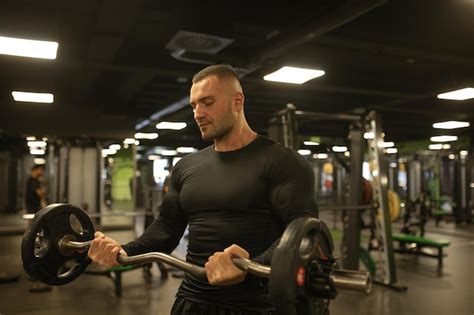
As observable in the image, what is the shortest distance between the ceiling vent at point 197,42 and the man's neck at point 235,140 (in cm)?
193

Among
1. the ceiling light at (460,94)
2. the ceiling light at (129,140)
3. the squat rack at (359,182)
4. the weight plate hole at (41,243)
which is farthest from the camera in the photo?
the ceiling light at (129,140)

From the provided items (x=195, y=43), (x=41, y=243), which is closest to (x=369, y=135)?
(x=195, y=43)

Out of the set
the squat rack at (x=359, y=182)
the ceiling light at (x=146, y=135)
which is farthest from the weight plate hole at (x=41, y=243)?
the ceiling light at (x=146, y=135)

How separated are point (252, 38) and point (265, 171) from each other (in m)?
2.93

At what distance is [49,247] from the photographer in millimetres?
1383

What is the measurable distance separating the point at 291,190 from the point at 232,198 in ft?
0.54

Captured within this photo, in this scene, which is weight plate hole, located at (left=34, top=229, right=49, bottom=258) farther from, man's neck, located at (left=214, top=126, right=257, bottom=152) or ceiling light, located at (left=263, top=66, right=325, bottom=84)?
ceiling light, located at (left=263, top=66, right=325, bottom=84)

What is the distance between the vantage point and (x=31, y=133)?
22.1 feet

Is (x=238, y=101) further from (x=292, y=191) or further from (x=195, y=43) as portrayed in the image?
(x=195, y=43)

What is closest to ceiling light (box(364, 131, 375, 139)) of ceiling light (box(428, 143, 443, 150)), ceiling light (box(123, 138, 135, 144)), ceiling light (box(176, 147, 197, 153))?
ceiling light (box(123, 138, 135, 144))

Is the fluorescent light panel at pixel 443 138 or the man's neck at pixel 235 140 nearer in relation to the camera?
the man's neck at pixel 235 140

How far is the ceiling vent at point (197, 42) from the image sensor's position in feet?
10.1

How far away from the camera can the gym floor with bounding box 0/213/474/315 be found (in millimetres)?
3754

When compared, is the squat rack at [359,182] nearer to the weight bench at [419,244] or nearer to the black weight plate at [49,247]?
the weight bench at [419,244]
